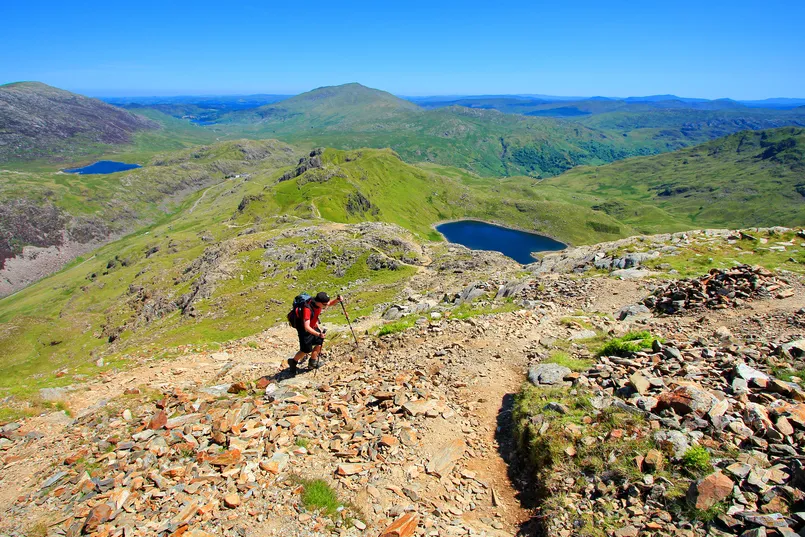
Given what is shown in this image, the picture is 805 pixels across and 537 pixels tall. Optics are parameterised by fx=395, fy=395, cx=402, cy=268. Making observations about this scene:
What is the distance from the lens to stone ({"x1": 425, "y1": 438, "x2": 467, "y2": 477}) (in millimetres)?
10719

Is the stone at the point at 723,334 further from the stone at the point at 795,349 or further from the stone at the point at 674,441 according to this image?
the stone at the point at 674,441

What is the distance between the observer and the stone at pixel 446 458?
10.7m

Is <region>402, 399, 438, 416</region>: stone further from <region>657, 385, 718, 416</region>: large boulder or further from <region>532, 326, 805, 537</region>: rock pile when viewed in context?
<region>657, 385, 718, 416</region>: large boulder

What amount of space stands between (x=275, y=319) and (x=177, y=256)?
80295 millimetres

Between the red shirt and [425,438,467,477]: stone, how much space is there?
8.19 m

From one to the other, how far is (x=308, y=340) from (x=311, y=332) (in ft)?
2.09

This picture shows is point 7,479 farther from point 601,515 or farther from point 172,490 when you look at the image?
point 601,515

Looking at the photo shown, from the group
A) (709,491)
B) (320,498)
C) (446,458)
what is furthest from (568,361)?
(320,498)

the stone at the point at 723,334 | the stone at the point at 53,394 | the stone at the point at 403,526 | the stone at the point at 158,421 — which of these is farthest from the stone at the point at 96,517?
the stone at the point at 723,334

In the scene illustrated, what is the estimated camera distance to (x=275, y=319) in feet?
179

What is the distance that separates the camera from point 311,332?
1689 centimetres

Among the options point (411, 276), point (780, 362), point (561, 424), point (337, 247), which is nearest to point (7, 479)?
point (561, 424)

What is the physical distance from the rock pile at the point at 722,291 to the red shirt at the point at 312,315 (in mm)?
18346

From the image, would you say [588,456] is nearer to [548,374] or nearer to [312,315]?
[548,374]
